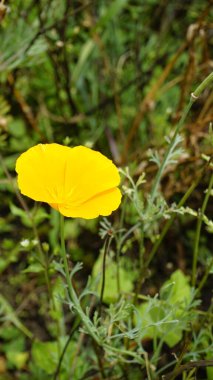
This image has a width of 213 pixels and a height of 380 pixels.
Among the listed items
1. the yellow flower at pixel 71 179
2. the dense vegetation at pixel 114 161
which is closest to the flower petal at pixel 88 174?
the yellow flower at pixel 71 179

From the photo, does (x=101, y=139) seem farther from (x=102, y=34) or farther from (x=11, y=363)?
(x=11, y=363)

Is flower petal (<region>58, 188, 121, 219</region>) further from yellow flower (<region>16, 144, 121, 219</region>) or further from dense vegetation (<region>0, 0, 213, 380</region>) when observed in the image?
dense vegetation (<region>0, 0, 213, 380</region>)

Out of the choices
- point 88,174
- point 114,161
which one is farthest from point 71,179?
point 114,161

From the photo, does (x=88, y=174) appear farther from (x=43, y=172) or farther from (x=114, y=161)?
(x=114, y=161)

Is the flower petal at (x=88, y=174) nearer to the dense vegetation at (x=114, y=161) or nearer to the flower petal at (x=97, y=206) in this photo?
the flower petal at (x=97, y=206)

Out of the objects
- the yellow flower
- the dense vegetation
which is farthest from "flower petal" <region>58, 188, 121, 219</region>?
the dense vegetation

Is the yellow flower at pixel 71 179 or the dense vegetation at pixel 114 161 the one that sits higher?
the yellow flower at pixel 71 179

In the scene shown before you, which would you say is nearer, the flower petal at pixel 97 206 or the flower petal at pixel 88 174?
the flower petal at pixel 97 206
